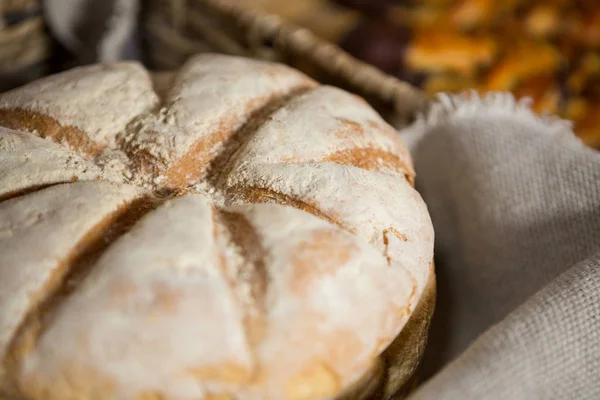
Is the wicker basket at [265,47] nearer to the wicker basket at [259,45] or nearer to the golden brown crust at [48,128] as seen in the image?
the wicker basket at [259,45]

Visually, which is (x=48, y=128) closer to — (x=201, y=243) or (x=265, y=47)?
(x=201, y=243)

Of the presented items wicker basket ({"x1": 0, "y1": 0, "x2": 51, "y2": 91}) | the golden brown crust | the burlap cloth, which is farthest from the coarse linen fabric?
wicker basket ({"x1": 0, "y1": 0, "x2": 51, "y2": 91})

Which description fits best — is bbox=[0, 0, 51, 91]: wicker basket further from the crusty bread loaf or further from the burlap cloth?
the burlap cloth

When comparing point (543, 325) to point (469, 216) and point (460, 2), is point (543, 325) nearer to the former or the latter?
point (469, 216)

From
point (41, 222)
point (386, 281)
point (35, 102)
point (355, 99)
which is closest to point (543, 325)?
point (386, 281)

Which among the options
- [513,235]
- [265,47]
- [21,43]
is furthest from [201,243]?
[21,43]

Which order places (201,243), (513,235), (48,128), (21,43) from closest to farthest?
(201,243) < (48,128) < (513,235) < (21,43)
